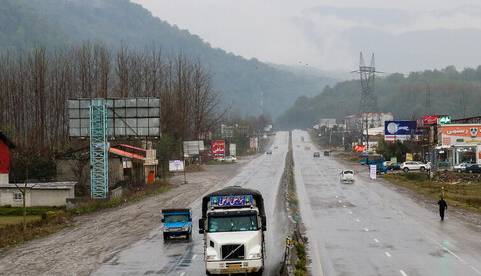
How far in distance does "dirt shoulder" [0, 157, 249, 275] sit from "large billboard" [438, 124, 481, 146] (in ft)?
179

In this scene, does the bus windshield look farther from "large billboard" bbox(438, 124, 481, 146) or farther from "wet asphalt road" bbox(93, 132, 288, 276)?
"large billboard" bbox(438, 124, 481, 146)

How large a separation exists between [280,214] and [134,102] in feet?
70.6

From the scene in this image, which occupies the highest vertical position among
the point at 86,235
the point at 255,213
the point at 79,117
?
the point at 79,117

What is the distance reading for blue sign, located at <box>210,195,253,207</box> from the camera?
29.0 metres

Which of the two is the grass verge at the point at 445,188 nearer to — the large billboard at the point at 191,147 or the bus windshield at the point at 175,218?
the bus windshield at the point at 175,218

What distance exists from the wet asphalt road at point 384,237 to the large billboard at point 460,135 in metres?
41.4

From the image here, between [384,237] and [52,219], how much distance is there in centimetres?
2432

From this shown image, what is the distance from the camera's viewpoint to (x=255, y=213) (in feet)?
90.5

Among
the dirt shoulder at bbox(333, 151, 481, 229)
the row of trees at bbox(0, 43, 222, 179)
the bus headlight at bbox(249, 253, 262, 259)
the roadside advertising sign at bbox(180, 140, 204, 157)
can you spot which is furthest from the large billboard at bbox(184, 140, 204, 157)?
the bus headlight at bbox(249, 253, 262, 259)

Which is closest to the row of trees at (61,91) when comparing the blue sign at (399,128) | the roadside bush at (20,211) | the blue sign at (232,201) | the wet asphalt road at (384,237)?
the roadside bush at (20,211)

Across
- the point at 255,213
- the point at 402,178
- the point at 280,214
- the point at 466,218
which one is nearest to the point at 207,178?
the point at 402,178

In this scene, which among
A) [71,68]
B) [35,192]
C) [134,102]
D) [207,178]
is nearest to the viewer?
[35,192]

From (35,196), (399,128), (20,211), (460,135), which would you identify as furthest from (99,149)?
(399,128)

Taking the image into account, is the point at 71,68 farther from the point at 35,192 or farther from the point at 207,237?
the point at 207,237
